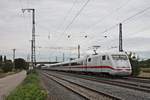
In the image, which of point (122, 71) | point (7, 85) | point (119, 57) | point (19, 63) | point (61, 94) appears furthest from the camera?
point (19, 63)

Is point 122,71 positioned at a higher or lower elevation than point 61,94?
higher

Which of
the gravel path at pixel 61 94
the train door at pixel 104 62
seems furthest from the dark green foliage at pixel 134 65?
the gravel path at pixel 61 94

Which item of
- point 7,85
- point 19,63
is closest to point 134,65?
point 7,85

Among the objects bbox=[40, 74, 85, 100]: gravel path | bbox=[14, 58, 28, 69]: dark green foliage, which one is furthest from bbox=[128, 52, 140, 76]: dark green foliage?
bbox=[14, 58, 28, 69]: dark green foliage

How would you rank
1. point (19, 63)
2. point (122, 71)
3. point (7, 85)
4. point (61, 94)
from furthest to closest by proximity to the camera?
point (19, 63) < point (7, 85) < point (122, 71) < point (61, 94)

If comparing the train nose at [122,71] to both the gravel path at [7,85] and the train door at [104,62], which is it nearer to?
the train door at [104,62]

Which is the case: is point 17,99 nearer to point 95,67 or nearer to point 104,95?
point 104,95

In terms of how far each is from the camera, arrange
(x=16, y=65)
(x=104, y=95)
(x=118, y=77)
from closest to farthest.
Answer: (x=104, y=95), (x=118, y=77), (x=16, y=65)

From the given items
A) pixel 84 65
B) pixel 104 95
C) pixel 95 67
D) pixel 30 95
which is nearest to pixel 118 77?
pixel 95 67

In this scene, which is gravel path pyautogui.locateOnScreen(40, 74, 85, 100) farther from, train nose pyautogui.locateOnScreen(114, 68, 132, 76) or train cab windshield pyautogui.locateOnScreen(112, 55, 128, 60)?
train cab windshield pyautogui.locateOnScreen(112, 55, 128, 60)

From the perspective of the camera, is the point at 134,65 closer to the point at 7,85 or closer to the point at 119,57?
the point at 119,57

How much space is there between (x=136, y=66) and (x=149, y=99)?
3193cm

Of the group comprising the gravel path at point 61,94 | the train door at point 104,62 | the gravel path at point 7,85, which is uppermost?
the train door at point 104,62

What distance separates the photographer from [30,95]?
44.0 ft
